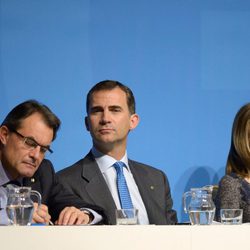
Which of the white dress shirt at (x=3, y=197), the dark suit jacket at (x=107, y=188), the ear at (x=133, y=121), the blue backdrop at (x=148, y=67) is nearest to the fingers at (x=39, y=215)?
the white dress shirt at (x=3, y=197)

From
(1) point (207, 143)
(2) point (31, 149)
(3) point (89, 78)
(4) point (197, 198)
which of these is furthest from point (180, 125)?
(4) point (197, 198)

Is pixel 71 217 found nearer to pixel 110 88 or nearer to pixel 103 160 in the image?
pixel 103 160

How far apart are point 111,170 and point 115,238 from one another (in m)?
1.38

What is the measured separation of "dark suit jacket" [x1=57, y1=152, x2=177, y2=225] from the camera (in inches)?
112

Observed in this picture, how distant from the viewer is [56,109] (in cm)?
343

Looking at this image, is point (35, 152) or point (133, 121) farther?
point (133, 121)

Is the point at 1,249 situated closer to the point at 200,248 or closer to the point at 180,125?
the point at 200,248

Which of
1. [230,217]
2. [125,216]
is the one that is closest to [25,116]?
[125,216]

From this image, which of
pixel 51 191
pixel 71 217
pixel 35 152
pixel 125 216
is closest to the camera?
pixel 125 216

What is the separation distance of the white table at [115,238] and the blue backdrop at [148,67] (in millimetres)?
1821

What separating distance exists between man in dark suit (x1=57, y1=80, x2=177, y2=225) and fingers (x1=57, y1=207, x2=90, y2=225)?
64 centimetres

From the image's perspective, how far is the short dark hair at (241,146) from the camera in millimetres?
3023

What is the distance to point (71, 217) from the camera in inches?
84.6

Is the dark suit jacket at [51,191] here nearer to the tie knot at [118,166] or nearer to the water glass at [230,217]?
the tie knot at [118,166]
